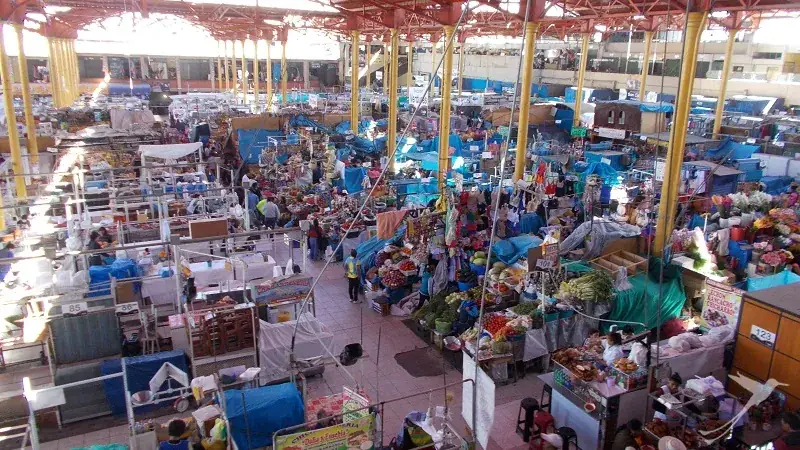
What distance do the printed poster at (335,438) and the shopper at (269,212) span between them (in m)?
11.6

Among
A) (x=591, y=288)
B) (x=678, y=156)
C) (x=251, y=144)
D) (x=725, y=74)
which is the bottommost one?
(x=591, y=288)

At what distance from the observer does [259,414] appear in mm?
7477

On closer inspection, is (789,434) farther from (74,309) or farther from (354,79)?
(354,79)

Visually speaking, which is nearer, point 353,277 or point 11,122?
point 353,277

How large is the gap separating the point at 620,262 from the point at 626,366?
4.27 metres

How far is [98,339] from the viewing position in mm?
9703

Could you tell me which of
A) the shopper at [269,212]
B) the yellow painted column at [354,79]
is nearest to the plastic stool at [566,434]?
the shopper at [269,212]

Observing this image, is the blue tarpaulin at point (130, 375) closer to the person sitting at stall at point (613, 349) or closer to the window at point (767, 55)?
the person sitting at stall at point (613, 349)

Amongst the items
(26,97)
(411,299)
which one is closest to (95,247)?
(411,299)

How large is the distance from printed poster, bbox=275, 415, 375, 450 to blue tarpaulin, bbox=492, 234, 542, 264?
623cm

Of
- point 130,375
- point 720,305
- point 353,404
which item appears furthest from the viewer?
point 720,305

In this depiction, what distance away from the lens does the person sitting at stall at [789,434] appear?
22.0 feet

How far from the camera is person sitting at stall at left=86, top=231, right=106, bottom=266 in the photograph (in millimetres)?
12773

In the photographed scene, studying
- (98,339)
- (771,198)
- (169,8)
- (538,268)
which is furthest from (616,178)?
(169,8)
